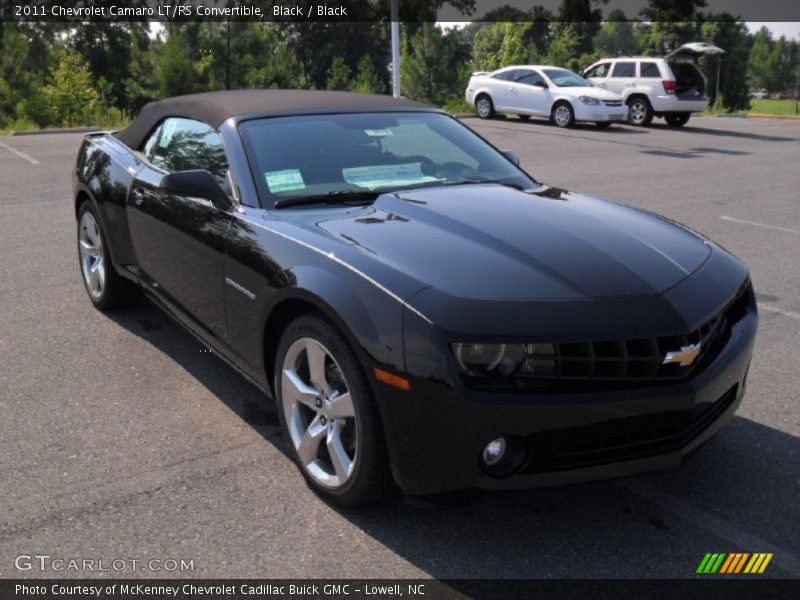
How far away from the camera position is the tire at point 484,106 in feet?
74.8

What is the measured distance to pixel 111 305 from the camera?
5.43 meters

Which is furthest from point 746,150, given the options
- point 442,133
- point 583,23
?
point 583,23

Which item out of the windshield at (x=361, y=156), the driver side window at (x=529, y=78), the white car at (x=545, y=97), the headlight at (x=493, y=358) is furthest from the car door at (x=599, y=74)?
the headlight at (x=493, y=358)

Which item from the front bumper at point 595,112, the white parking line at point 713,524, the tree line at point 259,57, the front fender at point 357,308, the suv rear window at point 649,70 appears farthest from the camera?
the tree line at point 259,57

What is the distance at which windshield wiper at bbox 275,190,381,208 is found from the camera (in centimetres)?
366

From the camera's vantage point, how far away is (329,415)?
3.10 meters

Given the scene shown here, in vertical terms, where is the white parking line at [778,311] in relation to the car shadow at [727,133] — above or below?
below

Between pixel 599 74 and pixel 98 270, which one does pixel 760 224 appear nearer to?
pixel 98 270

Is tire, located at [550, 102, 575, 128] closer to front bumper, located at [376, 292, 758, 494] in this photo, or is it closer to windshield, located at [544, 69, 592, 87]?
windshield, located at [544, 69, 592, 87]

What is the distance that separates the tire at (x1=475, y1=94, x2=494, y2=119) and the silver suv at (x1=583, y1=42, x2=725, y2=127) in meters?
2.81

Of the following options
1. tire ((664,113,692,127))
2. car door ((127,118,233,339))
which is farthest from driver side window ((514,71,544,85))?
car door ((127,118,233,339))

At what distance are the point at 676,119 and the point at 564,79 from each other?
325cm

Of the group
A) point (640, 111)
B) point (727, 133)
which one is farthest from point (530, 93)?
point (727, 133)

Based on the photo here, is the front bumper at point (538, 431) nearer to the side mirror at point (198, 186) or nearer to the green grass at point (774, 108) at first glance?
the side mirror at point (198, 186)
